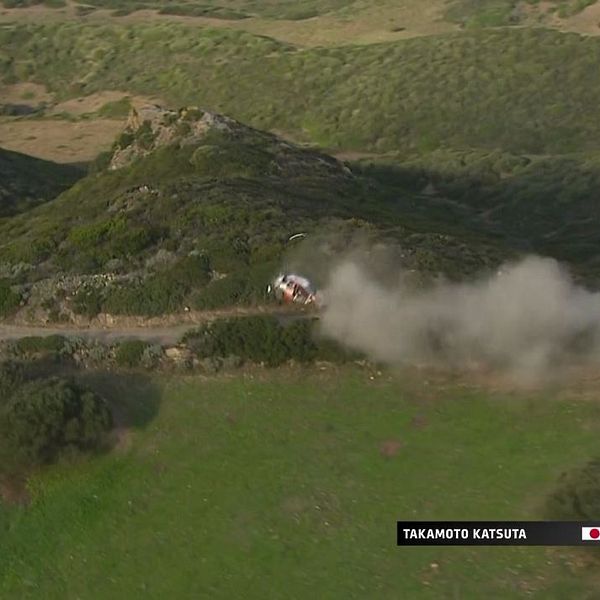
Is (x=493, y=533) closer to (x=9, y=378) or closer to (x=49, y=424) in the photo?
(x=49, y=424)

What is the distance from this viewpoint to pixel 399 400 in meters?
21.4

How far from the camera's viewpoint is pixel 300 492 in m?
19.1

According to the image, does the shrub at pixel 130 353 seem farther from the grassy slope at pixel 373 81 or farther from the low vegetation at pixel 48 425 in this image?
the grassy slope at pixel 373 81

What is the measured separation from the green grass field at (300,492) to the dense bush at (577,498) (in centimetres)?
58

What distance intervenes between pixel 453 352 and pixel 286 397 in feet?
15.1

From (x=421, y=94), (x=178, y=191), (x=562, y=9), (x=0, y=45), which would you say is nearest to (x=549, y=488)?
(x=178, y=191)

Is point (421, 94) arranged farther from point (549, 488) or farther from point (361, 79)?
point (549, 488)

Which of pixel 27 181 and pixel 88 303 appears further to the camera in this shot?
pixel 27 181

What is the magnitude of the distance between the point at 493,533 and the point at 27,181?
48.4 m

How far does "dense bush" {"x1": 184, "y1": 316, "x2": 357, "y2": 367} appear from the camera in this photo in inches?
904

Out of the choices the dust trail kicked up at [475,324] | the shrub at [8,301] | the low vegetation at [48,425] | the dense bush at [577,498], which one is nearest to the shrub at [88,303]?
the shrub at [8,301]

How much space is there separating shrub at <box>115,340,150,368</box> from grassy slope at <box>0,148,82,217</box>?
94.3 ft

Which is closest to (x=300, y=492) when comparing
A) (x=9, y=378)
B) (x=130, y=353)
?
(x=130, y=353)

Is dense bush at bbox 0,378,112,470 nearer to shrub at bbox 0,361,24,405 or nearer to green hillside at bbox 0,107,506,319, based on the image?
shrub at bbox 0,361,24,405
